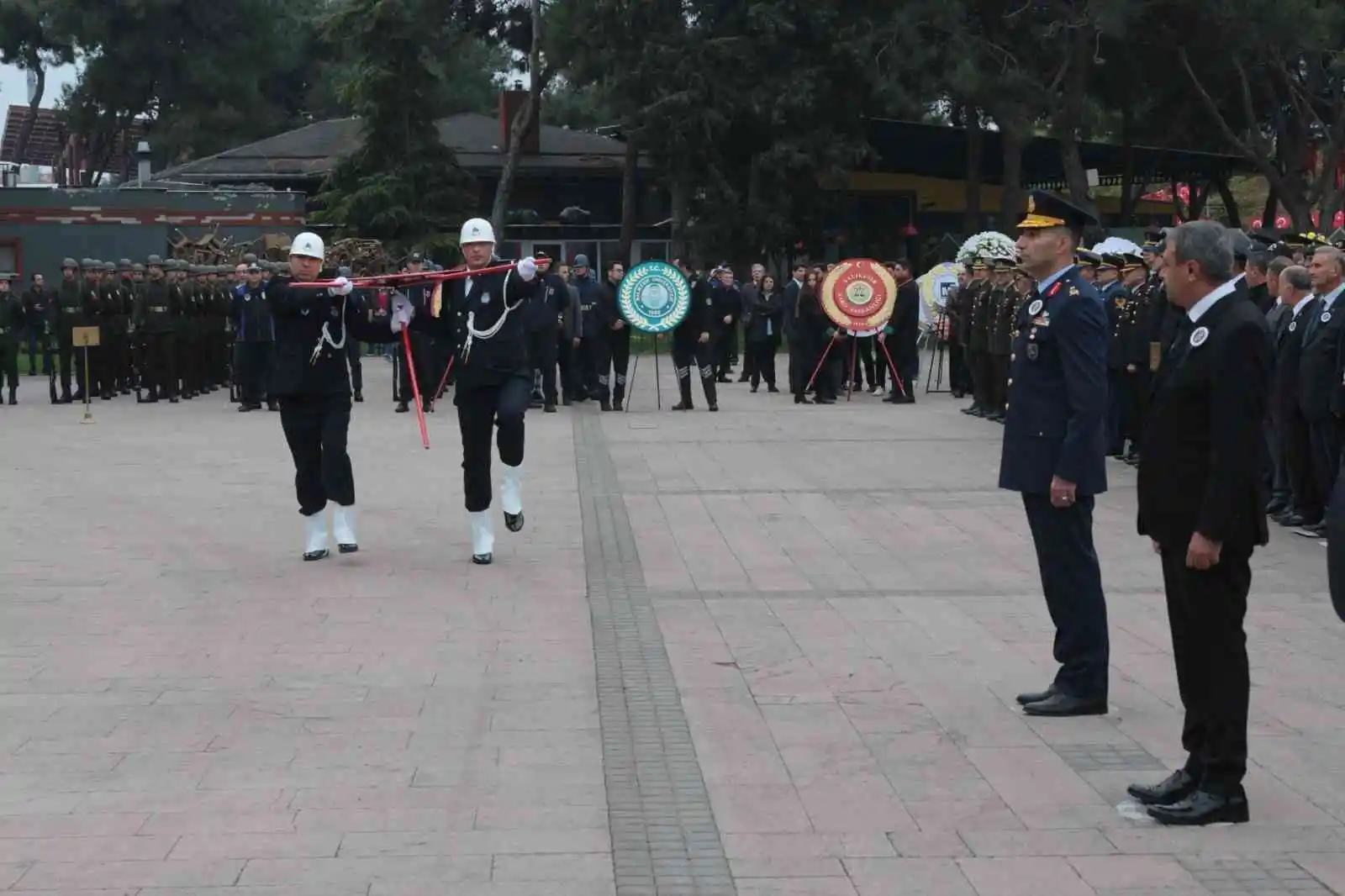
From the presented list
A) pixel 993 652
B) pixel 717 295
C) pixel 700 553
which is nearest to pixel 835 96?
pixel 717 295

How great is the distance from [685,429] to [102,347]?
9751mm

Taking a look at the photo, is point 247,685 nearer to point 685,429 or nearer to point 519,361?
point 519,361

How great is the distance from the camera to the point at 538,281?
37.7ft

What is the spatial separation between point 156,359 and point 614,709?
2001 cm

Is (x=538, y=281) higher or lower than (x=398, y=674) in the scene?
higher

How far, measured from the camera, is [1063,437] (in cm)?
746

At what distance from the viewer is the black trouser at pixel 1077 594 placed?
7504mm

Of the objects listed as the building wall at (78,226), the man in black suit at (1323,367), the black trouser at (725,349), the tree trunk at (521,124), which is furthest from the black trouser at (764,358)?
the tree trunk at (521,124)

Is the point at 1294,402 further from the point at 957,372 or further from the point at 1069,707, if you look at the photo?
the point at 957,372

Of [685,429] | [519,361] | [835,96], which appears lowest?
[685,429]

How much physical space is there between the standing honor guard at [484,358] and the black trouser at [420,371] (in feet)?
41.2

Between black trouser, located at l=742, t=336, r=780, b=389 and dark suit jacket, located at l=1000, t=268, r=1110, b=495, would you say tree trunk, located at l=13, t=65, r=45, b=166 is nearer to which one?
black trouser, located at l=742, t=336, r=780, b=389

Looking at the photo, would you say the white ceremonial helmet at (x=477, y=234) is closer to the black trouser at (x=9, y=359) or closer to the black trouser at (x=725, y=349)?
the black trouser at (x=725, y=349)

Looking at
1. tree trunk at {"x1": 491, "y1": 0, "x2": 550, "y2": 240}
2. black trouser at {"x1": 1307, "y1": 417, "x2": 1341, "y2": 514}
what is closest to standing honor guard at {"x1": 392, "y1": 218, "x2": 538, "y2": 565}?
black trouser at {"x1": 1307, "y1": 417, "x2": 1341, "y2": 514}
